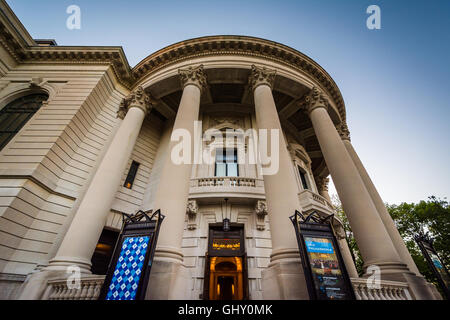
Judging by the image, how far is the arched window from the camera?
10219 millimetres

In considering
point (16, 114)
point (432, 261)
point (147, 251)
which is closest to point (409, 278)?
point (432, 261)

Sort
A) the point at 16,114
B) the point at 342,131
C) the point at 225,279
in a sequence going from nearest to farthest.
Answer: the point at 16,114 < the point at 342,131 < the point at 225,279

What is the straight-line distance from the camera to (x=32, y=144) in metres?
8.99

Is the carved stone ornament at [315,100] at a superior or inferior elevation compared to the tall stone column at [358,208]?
superior

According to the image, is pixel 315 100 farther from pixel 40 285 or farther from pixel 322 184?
pixel 40 285

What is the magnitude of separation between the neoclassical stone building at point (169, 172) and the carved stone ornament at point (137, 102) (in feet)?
0.31

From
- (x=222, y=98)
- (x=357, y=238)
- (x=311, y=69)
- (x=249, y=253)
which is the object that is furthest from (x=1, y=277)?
(x=311, y=69)

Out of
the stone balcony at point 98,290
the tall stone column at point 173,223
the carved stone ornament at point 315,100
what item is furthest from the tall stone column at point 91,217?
the carved stone ornament at point 315,100

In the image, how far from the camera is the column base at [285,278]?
4.62 m

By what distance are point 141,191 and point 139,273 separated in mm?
8284

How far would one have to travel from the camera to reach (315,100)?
11.8 metres

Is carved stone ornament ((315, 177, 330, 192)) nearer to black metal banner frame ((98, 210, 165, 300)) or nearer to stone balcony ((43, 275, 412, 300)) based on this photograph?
stone balcony ((43, 275, 412, 300))

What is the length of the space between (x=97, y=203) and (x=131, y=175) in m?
4.54

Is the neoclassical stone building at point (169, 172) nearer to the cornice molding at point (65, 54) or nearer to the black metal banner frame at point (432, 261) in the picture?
the cornice molding at point (65, 54)
